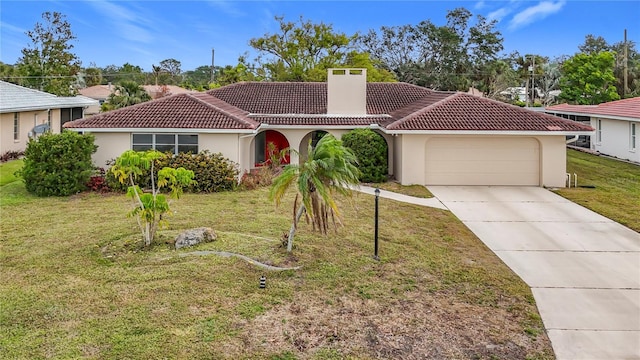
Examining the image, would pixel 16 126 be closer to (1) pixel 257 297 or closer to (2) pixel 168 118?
(2) pixel 168 118

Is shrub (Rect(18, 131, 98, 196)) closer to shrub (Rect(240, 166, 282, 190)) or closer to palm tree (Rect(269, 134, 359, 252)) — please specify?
shrub (Rect(240, 166, 282, 190))

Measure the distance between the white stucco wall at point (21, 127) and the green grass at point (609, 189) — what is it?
2475cm

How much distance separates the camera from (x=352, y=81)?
25547mm

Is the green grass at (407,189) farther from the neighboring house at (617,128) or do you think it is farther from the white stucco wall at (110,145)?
the neighboring house at (617,128)

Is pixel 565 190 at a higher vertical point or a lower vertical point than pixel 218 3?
lower

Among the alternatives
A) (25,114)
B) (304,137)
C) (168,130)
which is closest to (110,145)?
(168,130)

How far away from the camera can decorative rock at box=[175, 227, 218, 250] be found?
10180 millimetres

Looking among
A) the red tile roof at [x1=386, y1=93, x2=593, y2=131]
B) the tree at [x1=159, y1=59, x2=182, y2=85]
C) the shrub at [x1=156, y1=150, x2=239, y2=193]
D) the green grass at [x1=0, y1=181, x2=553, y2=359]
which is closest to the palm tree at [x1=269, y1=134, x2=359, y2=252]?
the green grass at [x1=0, y1=181, x2=553, y2=359]

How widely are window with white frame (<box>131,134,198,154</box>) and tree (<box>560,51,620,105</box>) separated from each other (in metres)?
39.7

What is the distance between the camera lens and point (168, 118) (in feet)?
63.6

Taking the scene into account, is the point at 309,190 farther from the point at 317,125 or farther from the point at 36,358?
the point at 317,125

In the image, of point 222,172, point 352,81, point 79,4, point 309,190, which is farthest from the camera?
point 79,4

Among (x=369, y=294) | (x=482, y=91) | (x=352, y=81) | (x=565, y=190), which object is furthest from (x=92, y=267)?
(x=482, y=91)

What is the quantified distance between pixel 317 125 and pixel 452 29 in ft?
159
